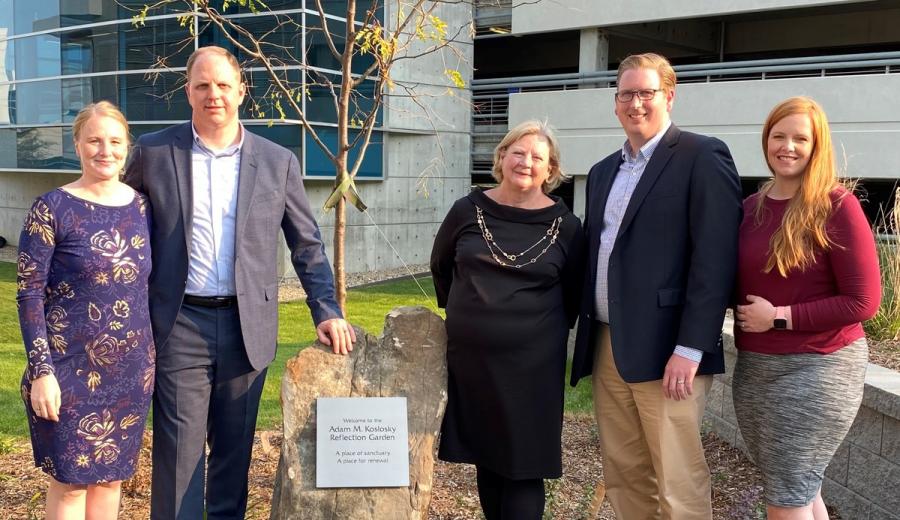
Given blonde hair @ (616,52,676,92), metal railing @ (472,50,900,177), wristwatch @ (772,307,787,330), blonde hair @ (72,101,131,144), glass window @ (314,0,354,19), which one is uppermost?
glass window @ (314,0,354,19)

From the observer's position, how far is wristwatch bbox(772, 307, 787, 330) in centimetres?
294

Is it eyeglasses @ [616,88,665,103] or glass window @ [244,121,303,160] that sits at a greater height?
glass window @ [244,121,303,160]

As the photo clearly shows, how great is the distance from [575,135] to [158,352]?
13289 millimetres

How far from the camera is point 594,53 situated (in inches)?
627

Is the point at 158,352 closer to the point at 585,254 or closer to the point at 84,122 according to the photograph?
the point at 84,122

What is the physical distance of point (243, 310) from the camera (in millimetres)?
3188

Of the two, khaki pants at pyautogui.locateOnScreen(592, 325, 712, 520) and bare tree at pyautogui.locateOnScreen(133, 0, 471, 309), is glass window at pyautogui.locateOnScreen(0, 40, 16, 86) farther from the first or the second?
khaki pants at pyautogui.locateOnScreen(592, 325, 712, 520)

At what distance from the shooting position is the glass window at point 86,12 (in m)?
14.2

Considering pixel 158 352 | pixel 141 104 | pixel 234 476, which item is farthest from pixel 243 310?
pixel 141 104

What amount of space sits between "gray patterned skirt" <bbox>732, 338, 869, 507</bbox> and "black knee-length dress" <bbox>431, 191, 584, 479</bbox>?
33.5 inches

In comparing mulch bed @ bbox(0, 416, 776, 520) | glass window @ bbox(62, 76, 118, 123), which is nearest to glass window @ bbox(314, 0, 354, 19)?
glass window @ bbox(62, 76, 118, 123)

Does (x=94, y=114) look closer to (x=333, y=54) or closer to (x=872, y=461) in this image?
(x=333, y=54)

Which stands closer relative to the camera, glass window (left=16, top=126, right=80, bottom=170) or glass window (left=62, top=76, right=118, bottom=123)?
glass window (left=62, top=76, right=118, bottom=123)

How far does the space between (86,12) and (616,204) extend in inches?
555
